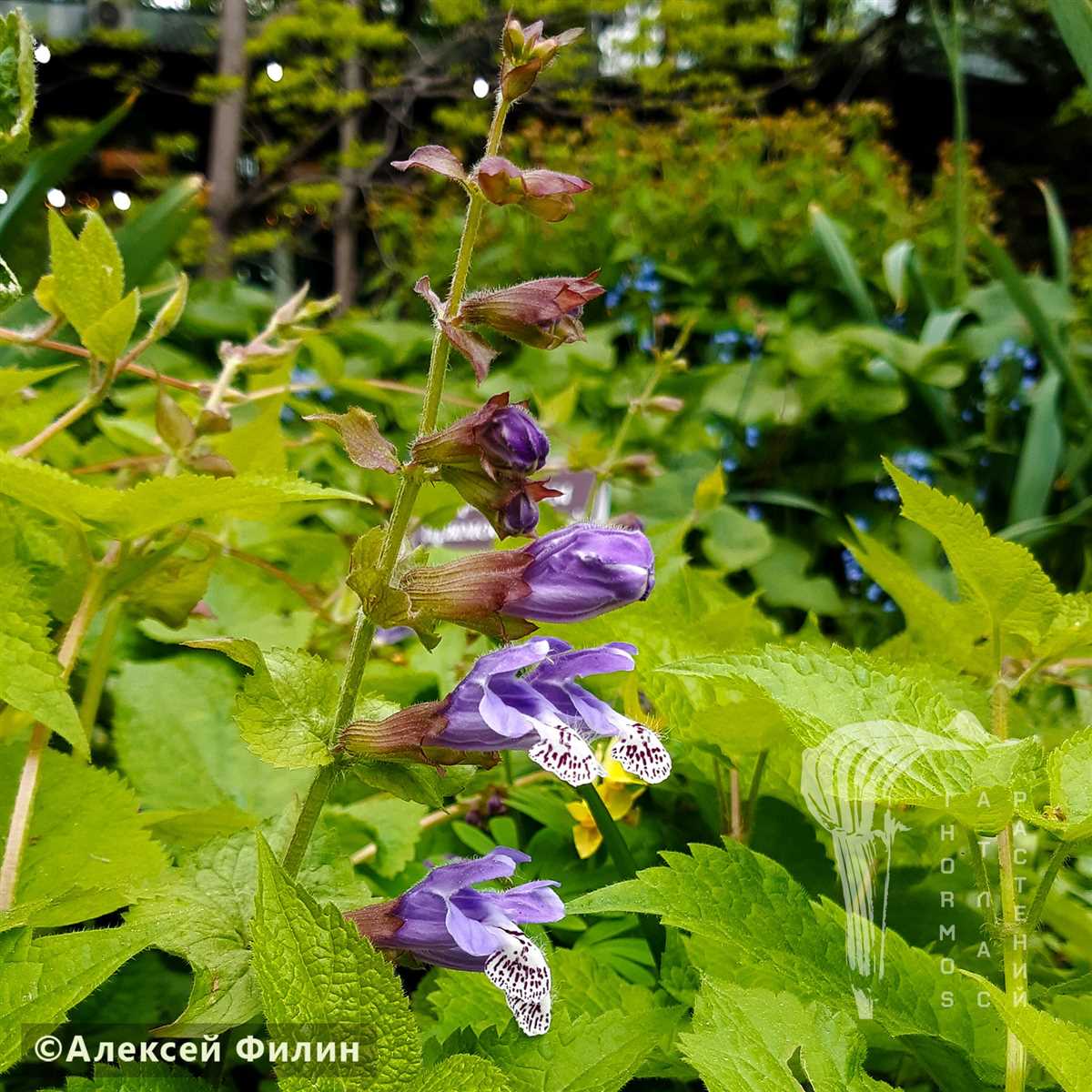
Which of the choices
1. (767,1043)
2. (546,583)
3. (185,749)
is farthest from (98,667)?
(767,1043)

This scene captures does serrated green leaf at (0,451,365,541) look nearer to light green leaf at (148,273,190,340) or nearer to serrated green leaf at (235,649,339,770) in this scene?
serrated green leaf at (235,649,339,770)

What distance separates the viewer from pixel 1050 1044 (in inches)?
14.7

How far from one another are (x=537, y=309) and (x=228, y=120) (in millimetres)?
4095

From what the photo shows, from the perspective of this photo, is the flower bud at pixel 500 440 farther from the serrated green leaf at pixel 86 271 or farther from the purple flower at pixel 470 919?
the serrated green leaf at pixel 86 271

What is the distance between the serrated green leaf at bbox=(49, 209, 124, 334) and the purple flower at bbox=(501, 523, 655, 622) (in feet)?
1.34

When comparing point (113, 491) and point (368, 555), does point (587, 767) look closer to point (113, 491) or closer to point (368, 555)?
point (368, 555)

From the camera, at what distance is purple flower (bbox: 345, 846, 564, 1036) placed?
45 cm

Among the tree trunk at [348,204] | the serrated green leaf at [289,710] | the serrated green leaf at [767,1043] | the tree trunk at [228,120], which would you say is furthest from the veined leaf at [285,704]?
the tree trunk at [348,204]

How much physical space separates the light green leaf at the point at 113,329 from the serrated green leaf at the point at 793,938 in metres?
0.50

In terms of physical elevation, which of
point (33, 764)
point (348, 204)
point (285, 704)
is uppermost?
point (285, 704)

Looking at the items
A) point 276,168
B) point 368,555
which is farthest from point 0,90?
point 276,168

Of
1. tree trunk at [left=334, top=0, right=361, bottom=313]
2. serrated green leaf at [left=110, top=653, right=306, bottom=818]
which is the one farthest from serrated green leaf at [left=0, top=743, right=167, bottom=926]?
tree trunk at [left=334, top=0, right=361, bottom=313]

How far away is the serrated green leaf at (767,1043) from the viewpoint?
40 cm

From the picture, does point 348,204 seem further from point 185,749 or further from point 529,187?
point 529,187
